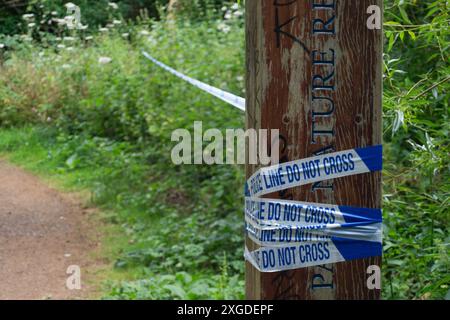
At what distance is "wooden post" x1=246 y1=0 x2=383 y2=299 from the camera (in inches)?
81.7

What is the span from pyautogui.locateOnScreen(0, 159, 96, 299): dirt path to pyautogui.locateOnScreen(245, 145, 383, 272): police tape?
4.09 meters

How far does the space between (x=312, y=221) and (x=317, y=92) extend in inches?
13.2

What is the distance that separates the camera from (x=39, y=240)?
7.49 meters

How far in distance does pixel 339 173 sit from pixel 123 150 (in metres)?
7.77

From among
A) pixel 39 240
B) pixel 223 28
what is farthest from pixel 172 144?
pixel 223 28

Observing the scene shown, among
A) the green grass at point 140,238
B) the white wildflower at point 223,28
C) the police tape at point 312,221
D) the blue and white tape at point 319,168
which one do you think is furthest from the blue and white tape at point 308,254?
the white wildflower at point 223,28

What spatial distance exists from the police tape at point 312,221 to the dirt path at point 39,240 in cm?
409

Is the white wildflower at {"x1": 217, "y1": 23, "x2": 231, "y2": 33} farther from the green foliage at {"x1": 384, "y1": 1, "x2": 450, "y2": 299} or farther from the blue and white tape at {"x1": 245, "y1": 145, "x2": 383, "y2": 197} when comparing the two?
the blue and white tape at {"x1": 245, "y1": 145, "x2": 383, "y2": 197}

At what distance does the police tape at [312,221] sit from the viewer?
212 cm

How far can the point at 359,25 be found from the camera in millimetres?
2100

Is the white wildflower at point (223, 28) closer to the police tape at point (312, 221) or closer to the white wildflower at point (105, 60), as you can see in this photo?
the white wildflower at point (105, 60)

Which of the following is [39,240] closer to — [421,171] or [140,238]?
[140,238]
